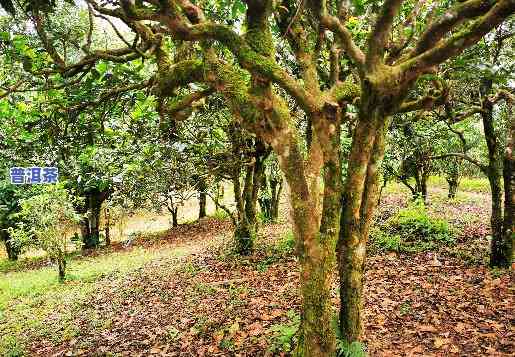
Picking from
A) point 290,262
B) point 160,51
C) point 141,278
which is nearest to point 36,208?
point 141,278

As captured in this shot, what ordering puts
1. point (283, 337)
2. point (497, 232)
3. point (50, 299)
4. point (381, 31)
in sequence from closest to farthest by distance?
point (381, 31) < point (283, 337) < point (497, 232) < point (50, 299)

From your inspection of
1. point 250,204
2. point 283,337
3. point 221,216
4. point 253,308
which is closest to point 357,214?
point 283,337

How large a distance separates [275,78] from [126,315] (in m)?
7.09

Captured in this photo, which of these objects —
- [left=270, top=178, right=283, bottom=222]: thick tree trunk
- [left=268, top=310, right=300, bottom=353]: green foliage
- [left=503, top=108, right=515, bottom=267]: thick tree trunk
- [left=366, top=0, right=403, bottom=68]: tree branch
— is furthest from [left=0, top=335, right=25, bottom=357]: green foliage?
[left=270, top=178, right=283, bottom=222]: thick tree trunk

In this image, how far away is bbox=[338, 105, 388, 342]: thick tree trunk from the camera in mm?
4491

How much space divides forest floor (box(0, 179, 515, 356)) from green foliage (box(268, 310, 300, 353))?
0.7 inches

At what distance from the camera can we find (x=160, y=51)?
6.01m

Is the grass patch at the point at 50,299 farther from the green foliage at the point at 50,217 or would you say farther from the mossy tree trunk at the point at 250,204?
the mossy tree trunk at the point at 250,204

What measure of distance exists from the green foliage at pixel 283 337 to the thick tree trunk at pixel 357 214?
38.4 inches

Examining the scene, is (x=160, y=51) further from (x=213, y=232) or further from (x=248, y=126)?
(x=213, y=232)

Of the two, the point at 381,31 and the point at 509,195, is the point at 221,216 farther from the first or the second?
the point at 381,31

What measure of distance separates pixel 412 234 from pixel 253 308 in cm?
576

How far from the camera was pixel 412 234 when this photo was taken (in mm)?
11594

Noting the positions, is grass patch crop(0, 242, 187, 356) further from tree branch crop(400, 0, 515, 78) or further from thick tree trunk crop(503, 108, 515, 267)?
thick tree trunk crop(503, 108, 515, 267)
